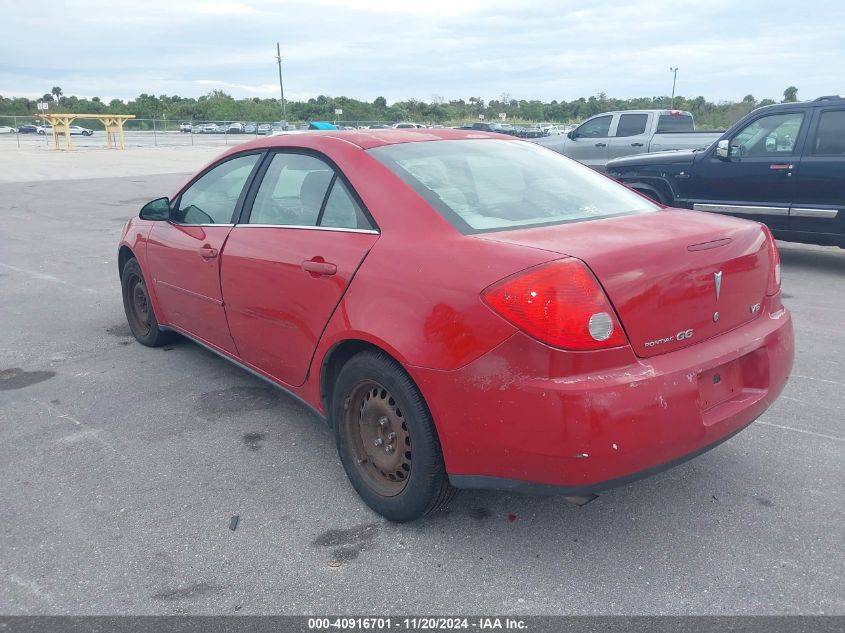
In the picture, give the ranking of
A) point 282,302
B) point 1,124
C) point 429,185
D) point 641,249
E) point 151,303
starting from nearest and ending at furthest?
point 641,249 < point 429,185 < point 282,302 < point 151,303 < point 1,124

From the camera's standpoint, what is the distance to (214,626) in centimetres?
238

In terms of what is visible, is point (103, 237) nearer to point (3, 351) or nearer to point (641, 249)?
point (3, 351)

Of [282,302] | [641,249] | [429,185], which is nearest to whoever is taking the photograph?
[641,249]

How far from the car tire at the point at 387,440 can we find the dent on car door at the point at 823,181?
655 cm

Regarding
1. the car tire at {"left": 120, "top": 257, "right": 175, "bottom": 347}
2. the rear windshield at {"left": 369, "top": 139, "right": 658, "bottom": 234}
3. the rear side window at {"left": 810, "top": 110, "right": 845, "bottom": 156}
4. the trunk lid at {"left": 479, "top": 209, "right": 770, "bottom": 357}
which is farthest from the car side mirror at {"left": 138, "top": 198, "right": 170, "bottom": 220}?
the rear side window at {"left": 810, "top": 110, "right": 845, "bottom": 156}

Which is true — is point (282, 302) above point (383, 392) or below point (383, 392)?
above

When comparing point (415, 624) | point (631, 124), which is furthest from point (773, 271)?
point (631, 124)

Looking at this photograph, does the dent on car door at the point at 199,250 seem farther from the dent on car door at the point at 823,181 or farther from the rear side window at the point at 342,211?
the dent on car door at the point at 823,181

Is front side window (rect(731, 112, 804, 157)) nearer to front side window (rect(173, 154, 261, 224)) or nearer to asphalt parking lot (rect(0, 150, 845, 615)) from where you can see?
asphalt parking lot (rect(0, 150, 845, 615))

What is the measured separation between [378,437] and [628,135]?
44.4 ft

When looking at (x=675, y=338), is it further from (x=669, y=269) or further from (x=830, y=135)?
(x=830, y=135)

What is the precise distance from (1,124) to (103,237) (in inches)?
2271

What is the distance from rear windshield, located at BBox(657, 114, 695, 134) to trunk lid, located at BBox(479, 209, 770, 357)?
42.1ft

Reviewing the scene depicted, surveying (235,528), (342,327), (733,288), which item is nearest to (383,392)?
(342,327)
